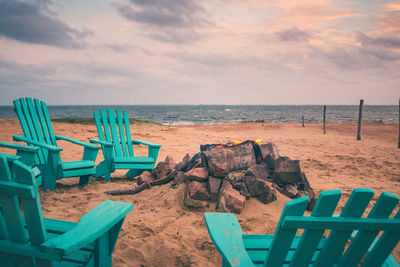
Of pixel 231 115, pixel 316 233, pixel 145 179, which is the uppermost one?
pixel 231 115

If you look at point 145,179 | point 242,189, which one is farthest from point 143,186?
point 242,189

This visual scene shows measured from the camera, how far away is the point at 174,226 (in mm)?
2598

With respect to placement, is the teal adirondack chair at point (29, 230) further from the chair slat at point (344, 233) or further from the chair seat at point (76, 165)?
the chair seat at point (76, 165)

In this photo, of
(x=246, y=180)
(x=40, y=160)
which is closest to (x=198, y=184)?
(x=246, y=180)

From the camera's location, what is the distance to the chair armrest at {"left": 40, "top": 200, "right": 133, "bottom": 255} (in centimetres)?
108

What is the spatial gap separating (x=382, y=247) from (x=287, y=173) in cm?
243

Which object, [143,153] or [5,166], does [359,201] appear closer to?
[5,166]

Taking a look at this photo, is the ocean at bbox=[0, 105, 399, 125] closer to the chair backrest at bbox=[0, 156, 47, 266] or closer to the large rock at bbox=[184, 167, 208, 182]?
the large rock at bbox=[184, 167, 208, 182]

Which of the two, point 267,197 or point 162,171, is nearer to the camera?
point 267,197

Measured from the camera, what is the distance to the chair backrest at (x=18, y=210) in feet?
3.31

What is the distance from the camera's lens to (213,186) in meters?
3.13

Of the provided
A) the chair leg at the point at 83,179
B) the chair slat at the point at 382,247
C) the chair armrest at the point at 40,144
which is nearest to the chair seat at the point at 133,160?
the chair leg at the point at 83,179

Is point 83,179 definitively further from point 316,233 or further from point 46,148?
point 316,233

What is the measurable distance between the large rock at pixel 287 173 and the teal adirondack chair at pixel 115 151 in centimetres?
212
